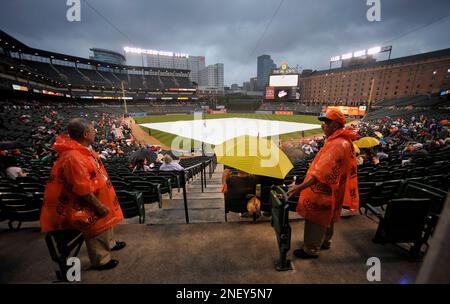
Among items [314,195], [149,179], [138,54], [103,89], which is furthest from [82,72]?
[314,195]

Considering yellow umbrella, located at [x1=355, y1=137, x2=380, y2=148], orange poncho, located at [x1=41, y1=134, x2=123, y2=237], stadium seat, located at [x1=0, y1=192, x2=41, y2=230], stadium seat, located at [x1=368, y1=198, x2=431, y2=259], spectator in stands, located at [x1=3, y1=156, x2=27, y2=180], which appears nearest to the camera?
orange poncho, located at [x1=41, y1=134, x2=123, y2=237]

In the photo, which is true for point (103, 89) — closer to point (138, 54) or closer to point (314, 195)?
point (138, 54)

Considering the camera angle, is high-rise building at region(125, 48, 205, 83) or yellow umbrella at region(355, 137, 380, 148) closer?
yellow umbrella at region(355, 137, 380, 148)

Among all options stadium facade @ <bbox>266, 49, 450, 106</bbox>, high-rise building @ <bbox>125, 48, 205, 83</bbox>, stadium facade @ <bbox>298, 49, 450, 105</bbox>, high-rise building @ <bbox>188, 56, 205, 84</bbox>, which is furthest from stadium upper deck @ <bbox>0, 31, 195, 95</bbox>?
high-rise building @ <bbox>188, 56, 205, 84</bbox>

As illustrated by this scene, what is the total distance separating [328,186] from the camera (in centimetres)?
257

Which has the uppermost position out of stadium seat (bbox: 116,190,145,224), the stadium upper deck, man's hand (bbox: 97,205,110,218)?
the stadium upper deck

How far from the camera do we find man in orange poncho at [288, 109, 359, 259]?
2500 millimetres

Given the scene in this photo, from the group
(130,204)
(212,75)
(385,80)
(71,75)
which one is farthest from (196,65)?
(130,204)

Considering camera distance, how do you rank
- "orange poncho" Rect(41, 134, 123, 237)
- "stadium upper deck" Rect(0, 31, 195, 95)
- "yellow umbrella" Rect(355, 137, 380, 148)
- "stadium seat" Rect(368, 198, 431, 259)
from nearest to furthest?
"orange poncho" Rect(41, 134, 123, 237) < "stadium seat" Rect(368, 198, 431, 259) < "yellow umbrella" Rect(355, 137, 380, 148) < "stadium upper deck" Rect(0, 31, 195, 95)

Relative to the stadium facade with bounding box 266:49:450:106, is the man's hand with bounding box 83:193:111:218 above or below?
below

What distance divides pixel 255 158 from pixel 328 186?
127 cm

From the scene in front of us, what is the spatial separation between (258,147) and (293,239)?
5.78 feet

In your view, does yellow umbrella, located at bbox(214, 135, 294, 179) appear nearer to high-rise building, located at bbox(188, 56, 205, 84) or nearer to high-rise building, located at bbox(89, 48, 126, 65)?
high-rise building, located at bbox(89, 48, 126, 65)

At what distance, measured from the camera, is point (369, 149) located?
8000 millimetres
